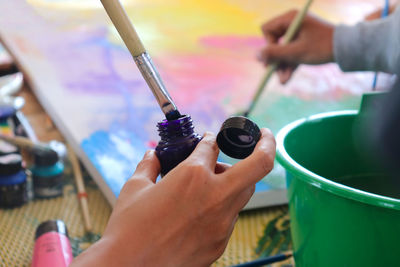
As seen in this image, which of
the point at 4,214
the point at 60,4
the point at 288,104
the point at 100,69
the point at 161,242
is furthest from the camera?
the point at 60,4

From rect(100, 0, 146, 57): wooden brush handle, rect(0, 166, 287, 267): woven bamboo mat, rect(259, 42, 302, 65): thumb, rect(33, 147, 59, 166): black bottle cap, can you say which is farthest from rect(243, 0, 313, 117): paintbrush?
rect(100, 0, 146, 57): wooden brush handle

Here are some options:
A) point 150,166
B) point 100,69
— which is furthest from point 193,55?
point 150,166

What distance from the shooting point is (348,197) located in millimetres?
379

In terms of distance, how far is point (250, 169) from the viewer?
36 centimetres

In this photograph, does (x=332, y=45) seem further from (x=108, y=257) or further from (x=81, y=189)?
(x=108, y=257)

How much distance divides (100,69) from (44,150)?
14.7 inches

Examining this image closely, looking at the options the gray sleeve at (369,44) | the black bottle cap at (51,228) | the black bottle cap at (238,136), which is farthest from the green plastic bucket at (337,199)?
the black bottle cap at (51,228)

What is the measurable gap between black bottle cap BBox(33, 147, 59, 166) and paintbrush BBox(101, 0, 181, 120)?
0.37 meters

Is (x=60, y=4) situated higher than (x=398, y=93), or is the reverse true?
(x=60, y=4)

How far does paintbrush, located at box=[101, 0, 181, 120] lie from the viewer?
383 millimetres

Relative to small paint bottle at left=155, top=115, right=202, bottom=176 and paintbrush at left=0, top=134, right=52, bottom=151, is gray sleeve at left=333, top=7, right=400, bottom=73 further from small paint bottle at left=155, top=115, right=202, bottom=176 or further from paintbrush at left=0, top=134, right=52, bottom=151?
paintbrush at left=0, top=134, right=52, bottom=151

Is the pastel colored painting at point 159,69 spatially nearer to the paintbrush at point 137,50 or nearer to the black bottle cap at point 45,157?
the black bottle cap at point 45,157

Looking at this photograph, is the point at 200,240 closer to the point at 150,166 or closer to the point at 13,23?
the point at 150,166

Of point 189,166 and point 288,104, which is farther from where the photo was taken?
point 288,104
